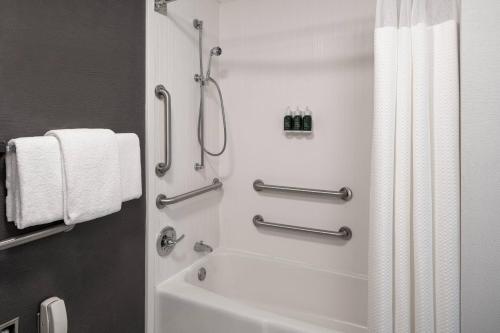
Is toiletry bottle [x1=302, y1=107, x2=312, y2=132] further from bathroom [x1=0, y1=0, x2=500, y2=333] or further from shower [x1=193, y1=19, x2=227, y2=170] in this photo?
shower [x1=193, y1=19, x2=227, y2=170]

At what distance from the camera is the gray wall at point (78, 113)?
103cm

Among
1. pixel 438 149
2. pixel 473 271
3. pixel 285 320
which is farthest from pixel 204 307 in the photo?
pixel 438 149

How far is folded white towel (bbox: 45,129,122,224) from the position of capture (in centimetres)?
104

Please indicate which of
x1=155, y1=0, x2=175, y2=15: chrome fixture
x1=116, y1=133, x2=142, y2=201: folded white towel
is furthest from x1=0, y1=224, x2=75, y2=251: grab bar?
x1=155, y1=0, x2=175, y2=15: chrome fixture

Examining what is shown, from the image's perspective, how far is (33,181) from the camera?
3.16ft

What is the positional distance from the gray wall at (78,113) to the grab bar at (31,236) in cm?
7

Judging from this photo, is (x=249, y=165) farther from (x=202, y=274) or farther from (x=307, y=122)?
(x=202, y=274)

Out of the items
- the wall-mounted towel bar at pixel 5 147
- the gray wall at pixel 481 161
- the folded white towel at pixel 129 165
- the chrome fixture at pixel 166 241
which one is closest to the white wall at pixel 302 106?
the chrome fixture at pixel 166 241

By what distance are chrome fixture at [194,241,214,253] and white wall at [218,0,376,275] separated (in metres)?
0.24

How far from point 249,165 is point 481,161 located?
140cm

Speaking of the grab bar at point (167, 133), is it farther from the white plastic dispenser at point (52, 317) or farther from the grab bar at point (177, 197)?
the white plastic dispenser at point (52, 317)

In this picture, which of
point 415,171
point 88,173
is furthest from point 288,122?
point 88,173

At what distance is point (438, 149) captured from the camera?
112 centimetres

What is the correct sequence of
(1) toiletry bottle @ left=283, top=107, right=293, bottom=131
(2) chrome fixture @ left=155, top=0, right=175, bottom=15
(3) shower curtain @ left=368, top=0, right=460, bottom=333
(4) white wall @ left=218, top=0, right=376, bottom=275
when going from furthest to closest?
(1) toiletry bottle @ left=283, top=107, right=293, bottom=131 < (4) white wall @ left=218, top=0, right=376, bottom=275 < (2) chrome fixture @ left=155, top=0, right=175, bottom=15 < (3) shower curtain @ left=368, top=0, right=460, bottom=333
